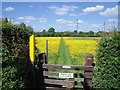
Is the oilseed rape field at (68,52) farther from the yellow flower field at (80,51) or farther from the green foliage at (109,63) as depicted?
the green foliage at (109,63)

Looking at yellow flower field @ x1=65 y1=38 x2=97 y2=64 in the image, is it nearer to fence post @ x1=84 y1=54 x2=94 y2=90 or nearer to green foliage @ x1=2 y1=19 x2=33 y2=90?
fence post @ x1=84 y1=54 x2=94 y2=90

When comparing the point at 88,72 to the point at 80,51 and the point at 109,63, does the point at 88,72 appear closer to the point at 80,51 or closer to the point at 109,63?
the point at 109,63

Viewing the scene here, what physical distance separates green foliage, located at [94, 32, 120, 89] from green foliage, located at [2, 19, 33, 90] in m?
1.85

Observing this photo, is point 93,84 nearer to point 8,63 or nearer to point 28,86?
point 28,86

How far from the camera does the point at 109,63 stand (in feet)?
21.9

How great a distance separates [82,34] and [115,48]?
34.9m

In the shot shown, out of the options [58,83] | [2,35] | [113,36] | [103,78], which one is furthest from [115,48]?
A: [2,35]

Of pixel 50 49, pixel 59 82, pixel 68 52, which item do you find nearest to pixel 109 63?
pixel 59 82

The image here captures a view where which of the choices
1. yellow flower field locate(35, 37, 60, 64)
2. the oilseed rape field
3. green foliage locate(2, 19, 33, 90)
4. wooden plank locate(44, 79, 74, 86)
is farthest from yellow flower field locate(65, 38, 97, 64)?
green foliage locate(2, 19, 33, 90)

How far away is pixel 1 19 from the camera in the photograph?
595 cm

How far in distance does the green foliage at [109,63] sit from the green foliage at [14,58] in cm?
185

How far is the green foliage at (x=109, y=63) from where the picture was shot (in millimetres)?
6629

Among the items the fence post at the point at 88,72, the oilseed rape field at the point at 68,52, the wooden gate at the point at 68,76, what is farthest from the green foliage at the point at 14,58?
the oilseed rape field at the point at 68,52

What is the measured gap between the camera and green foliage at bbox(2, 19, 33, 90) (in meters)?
5.54
